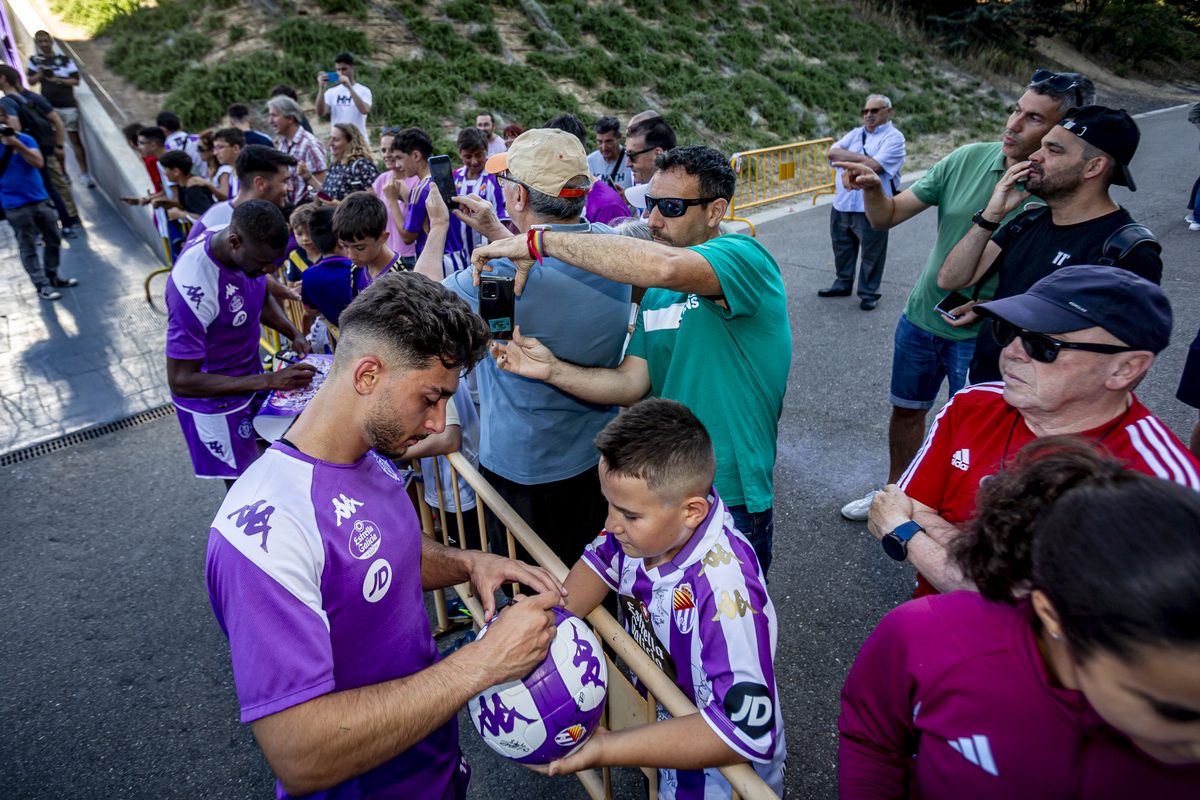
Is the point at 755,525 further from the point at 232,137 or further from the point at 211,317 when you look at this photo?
the point at 232,137

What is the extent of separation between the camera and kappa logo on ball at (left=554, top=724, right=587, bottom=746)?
1.69 metres

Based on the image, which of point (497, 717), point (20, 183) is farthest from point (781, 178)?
point (497, 717)

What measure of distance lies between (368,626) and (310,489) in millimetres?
410

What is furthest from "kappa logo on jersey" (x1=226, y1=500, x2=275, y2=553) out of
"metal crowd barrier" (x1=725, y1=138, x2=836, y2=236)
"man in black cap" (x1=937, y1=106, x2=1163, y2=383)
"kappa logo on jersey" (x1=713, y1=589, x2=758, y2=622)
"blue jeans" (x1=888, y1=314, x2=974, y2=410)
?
"metal crowd barrier" (x1=725, y1=138, x2=836, y2=236)

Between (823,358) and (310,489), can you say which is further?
(823,358)

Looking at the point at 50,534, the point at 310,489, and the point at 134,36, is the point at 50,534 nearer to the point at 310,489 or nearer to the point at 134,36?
the point at 310,489

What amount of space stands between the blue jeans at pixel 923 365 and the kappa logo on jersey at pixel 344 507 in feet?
11.4

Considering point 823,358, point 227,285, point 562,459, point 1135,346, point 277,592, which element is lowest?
point 823,358

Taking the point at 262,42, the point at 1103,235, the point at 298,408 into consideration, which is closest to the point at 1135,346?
the point at 1103,235

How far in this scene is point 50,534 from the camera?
16.0ft

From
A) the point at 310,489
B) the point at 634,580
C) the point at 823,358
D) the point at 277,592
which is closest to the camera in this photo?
the point at 277,592

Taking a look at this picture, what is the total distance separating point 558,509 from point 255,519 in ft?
5.82

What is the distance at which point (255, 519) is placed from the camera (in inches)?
60.9

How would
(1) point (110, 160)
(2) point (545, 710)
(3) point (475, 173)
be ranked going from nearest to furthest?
(2) point (545, 710) → (3) point (475, 173) → (1) point (110, 160)
